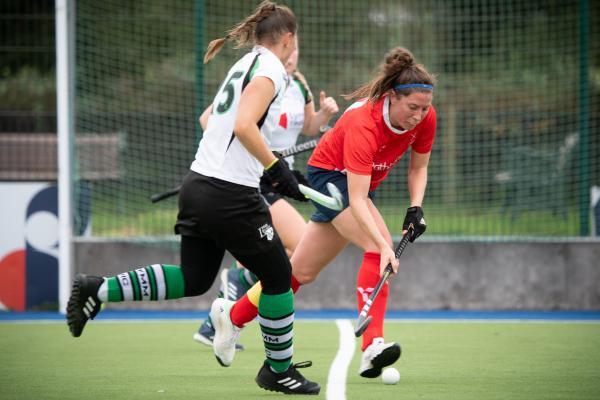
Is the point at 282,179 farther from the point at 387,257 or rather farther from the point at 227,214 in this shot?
the point at 387,257

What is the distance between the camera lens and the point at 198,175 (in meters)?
4.33

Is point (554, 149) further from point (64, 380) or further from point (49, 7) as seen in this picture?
point (64, 380)

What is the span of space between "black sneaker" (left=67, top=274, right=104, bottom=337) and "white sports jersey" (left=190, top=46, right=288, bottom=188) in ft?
2.29

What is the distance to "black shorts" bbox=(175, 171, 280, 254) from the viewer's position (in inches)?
168

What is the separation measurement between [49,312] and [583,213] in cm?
480

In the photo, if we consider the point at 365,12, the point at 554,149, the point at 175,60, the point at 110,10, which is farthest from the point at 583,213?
the point at 110,10

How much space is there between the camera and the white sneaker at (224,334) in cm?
481

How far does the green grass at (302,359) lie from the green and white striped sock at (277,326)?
0.18 meters

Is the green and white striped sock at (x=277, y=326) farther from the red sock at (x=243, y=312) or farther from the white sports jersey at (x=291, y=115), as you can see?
the white sports jersey at (x=291, y=115)

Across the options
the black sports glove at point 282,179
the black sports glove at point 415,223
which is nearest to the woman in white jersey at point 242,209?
the black sports glove at point 282,179

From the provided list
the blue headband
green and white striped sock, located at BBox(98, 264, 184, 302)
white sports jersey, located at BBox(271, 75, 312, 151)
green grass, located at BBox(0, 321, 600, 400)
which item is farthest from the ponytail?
white sports jersey, located at BBox(271, 75, 312, 151)

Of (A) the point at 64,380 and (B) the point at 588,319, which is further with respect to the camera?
(B) the point at 588,319

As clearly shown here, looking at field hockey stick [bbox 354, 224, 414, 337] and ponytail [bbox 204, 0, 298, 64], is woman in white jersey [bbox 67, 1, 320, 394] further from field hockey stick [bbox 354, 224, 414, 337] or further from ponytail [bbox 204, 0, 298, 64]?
field hockey stick [bbox 354, 224, 414, 337]

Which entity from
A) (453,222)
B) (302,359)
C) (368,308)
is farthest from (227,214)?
(453,222)
